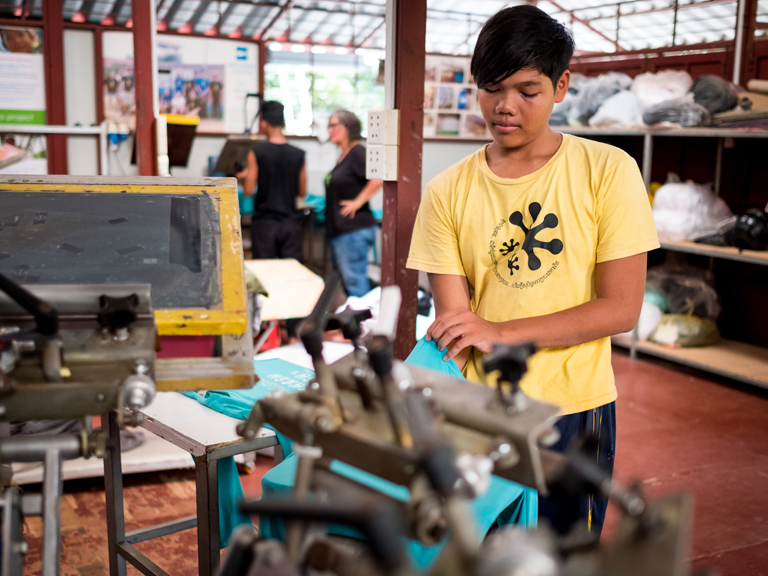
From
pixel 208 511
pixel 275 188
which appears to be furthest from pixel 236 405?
pixel 275 188

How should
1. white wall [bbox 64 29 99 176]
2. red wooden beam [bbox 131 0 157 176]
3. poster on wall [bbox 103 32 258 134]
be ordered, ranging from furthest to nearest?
poster on wall [bbox 103 32 258 134]
white wall [bbox 64 29 99 176]
red wooden beam [bbox 131 0 157 176]

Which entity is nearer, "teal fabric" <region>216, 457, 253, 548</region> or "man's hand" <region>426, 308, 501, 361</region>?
"man's hand" <region>426, 308, 501, 361</region>

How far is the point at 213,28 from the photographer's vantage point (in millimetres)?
6594

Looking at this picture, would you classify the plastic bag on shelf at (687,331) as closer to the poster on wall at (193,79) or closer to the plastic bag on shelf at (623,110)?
the plastic bag on shelf at (623,110)

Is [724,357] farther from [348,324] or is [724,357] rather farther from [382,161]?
[348,324]

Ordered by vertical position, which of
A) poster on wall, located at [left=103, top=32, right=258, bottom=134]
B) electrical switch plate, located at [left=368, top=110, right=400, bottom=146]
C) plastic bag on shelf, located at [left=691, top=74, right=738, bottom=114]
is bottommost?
electrical switch plate, located at [left=368, top=110, right=400, bottom=146]

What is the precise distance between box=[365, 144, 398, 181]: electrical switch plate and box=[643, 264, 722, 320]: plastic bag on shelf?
2.83m

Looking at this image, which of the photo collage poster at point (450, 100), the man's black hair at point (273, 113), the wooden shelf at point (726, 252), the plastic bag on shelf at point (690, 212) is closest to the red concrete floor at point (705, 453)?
the wooden shelf at point (726, 252)

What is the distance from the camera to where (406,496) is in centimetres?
131

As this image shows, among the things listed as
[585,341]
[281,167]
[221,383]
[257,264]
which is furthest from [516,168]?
[281,167]

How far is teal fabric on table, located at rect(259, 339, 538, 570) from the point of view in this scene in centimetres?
136

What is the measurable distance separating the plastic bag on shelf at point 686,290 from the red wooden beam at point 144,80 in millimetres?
3160

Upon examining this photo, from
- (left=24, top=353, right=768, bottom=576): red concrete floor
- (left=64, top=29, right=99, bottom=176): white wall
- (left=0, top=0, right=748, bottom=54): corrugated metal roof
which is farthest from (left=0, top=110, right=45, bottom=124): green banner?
(left=24, top=353, right=768, bottom=576): red concrete floor

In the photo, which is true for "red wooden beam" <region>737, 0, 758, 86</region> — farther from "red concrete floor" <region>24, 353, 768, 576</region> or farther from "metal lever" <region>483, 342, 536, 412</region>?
"metal lever" <region>483, 342, 536, 412</region>
